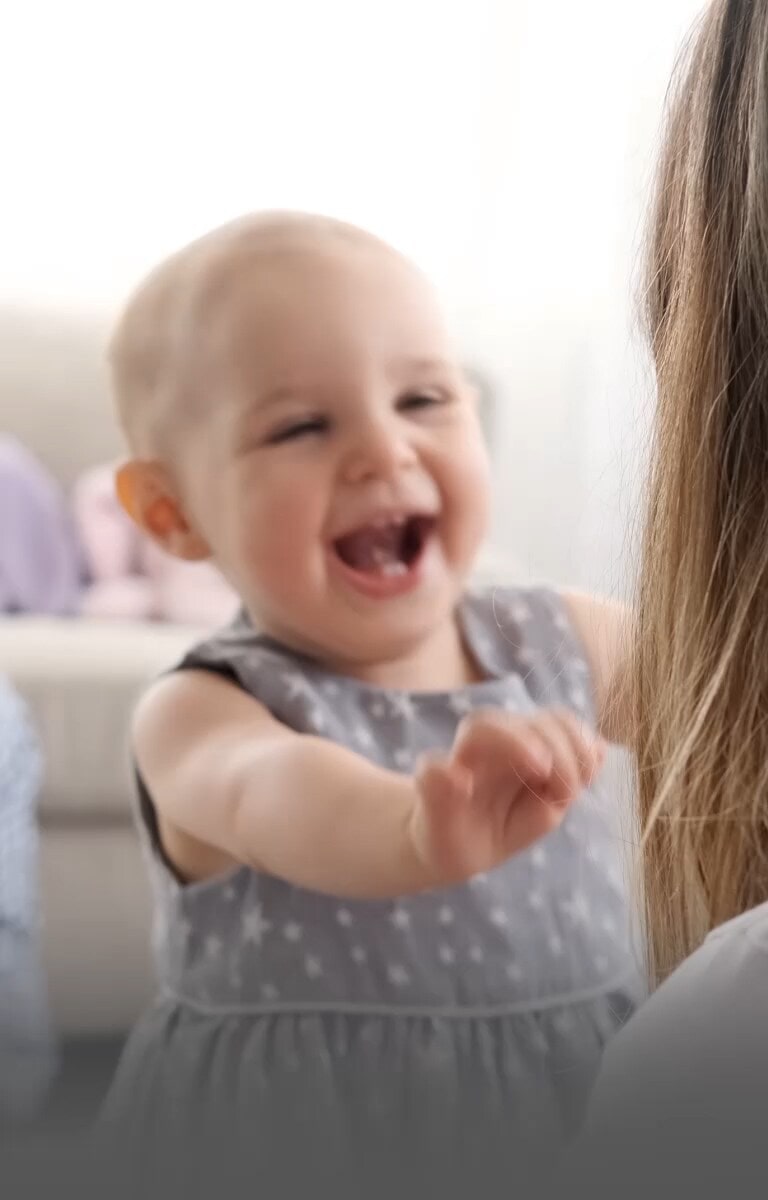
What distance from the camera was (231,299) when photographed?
1.69ft

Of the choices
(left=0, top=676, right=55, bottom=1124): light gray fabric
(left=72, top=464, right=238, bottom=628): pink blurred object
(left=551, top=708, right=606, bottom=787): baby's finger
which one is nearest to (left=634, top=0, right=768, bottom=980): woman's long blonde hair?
(left=551, top=708, right=606, bottom=787): baby's finger

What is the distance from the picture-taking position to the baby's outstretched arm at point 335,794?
394 millimetres

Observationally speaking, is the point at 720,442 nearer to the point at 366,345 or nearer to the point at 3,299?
the point at 366,345

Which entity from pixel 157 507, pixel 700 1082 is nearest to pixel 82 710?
pixel 157 507

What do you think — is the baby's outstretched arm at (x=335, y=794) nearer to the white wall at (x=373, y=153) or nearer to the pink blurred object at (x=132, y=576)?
the pink blurred object at (x=132, y=576)

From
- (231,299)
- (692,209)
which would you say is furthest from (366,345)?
(692,209)

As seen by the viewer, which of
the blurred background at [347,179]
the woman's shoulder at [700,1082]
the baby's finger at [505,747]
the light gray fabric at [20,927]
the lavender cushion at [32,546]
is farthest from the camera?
the blurred background at [347,179]

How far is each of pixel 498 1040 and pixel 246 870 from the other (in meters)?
0.10

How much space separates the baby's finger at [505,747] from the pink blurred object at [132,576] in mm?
713

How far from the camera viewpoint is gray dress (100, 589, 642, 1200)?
0.48 metres

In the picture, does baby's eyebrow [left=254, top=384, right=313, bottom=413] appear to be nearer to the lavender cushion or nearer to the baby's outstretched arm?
the baby's outstretched arm

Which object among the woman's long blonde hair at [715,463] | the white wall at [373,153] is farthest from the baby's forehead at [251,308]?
the white wall at [373,153]

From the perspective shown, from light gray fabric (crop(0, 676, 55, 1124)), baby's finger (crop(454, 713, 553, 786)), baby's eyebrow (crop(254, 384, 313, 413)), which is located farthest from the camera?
light gray fabric (crop(0, 676, 55, 1124))

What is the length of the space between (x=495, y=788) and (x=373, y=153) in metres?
1.15
